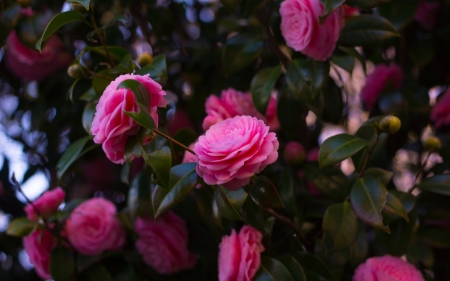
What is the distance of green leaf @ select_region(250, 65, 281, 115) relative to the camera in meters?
0.78

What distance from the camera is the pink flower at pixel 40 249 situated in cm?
81

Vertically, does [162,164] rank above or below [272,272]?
above

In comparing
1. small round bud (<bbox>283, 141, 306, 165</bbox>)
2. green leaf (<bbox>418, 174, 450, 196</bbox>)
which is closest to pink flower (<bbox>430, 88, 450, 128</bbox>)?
green leaf (<bbox>418, 174, 450, 196</bbox>)

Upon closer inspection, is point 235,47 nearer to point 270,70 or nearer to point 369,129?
point 270,70

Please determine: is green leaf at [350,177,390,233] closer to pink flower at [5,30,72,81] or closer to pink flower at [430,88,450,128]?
pink flower at [430,88,450,128]

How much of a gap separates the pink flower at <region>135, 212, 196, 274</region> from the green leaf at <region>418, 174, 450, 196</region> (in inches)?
16.5

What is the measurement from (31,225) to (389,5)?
0.78m

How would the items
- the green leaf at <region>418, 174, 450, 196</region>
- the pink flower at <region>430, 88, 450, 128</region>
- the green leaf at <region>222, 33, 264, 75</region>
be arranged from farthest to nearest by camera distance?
the pink flower at <region>430, 88, 450, 128</region>, the green leaf at <region>222, 33, 264, 75</region>, the green leaf at <region>418, 174, 450, 196</region>

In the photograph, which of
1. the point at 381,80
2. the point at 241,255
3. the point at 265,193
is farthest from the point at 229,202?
the point at 381,80

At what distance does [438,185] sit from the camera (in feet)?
2.45

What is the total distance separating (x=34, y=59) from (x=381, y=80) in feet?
2.49

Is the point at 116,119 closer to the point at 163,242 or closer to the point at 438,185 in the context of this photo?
the point at 163,242

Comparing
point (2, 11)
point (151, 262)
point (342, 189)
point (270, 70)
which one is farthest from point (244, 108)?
point (2, 11)

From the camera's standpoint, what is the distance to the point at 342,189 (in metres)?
0.76
